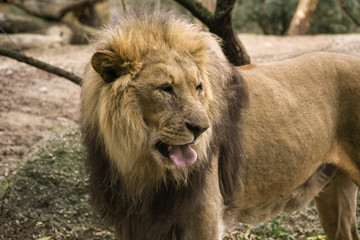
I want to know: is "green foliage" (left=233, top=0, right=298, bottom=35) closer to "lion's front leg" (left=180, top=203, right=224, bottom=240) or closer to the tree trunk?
the tree trunk

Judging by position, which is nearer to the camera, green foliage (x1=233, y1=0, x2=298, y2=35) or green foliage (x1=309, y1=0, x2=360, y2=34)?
green foliage (x1=309, y1=0, x2=360, y2=34)

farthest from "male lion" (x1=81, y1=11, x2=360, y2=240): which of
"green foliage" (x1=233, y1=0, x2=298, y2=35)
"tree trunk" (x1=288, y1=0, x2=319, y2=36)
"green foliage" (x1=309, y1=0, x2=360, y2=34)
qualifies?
"green foliage" (x1=309, y1=0, x2=360, y2=34)

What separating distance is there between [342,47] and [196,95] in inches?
295

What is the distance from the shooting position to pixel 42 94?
724 centimetres

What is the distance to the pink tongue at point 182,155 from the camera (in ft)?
7.44

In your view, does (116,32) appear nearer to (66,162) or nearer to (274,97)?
(274,97)

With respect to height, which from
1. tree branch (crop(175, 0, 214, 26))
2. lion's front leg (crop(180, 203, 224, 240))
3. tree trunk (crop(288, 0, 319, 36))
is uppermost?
tree branch (crop(175, 0, 214, 26))

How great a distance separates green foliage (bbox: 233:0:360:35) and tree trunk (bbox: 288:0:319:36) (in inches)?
61.0

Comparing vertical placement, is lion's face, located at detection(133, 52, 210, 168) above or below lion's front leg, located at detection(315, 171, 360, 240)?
above

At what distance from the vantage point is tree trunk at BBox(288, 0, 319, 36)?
12102 millimetres

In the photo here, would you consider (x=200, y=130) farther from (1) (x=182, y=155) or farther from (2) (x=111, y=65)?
(2) (x=111, y=65)

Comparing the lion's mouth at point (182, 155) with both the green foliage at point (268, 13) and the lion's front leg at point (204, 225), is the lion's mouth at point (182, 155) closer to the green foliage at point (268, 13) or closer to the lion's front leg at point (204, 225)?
the lion's front leg at point (204, 225)

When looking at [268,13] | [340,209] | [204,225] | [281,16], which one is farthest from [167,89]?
[281,16]

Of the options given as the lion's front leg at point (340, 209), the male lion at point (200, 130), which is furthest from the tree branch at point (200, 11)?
the lion's front leg at point (340, 209)
